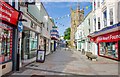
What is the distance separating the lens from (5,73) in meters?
9.22

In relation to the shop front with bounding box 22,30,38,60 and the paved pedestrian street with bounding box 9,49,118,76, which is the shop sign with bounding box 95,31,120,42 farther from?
the shop front with bounding box 22,30,38,60

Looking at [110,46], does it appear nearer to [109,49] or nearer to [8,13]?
[109,49]

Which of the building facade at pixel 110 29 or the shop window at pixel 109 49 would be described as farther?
the shop window at pixel 109 49

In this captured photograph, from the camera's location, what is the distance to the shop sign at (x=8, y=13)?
850 centimetres

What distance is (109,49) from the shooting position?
21.5 m

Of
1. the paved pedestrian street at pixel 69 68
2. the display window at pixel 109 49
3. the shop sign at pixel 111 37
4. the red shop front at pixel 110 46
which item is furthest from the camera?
the display window at pixel 109 49

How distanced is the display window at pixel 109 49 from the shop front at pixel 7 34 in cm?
1203

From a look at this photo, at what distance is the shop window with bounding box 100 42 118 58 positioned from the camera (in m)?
19.3

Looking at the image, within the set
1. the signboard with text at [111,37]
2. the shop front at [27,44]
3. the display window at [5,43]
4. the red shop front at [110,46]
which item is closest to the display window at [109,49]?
the red shop front at [110,46]

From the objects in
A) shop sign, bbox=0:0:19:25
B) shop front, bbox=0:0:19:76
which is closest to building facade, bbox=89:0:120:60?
shop sign, bbox=0:0:19:25

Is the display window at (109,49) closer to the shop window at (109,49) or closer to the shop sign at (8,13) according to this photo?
the shop window at (109,49)

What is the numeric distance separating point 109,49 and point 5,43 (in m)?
14.8

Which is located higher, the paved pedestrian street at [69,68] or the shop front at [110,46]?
the shop front at [110,46]

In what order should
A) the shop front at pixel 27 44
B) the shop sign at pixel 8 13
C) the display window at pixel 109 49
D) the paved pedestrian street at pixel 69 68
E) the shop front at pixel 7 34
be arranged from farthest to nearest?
the display window at pixel 109 49 → the shop front at pixel 27 44 → the paved pedestrian street at pixel 69 68 → the shop front at pixel 7 34 → the shop sign at pixel 8 13
